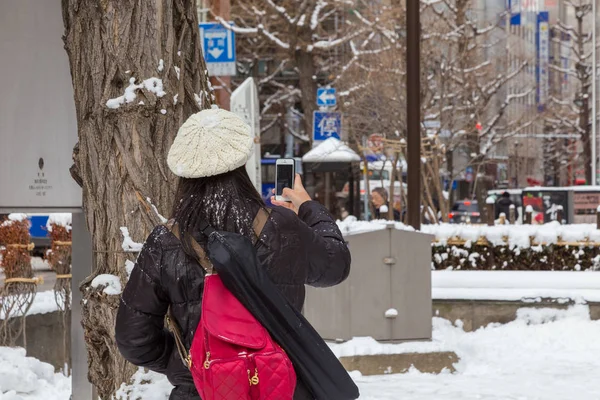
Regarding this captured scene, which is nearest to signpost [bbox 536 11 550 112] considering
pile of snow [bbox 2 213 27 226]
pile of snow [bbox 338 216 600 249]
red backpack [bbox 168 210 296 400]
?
pile of snow [bbox 338 216 600 249]

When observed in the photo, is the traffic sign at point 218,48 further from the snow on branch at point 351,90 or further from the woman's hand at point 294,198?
the snow on branch at point 351,90

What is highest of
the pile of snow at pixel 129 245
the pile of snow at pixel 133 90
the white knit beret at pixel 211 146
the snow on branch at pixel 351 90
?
the snow on branch at pixel 351 90

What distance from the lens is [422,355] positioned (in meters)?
8.58

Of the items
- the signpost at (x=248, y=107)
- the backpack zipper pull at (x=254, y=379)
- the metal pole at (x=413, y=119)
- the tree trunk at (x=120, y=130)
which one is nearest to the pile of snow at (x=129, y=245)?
the tree trunk at (x=120, y=130)

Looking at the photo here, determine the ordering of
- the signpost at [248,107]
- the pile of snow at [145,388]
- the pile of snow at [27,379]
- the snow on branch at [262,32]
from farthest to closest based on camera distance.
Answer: the snow on branch at [262,32] < the signpost at [248,107] < the pile of snow at [27,379] < the pile of snow at [145,388]

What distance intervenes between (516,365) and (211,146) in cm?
665

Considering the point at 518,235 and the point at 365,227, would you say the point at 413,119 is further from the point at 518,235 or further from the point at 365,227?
the point at 518,235

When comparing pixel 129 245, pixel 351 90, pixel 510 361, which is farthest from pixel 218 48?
pixel 351 90

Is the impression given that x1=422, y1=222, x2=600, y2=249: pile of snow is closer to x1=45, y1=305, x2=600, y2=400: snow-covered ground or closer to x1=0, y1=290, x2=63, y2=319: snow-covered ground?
x1=45, y1=305, x2=600, y2=400: snow-covered ground

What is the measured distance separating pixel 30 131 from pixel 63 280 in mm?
3570

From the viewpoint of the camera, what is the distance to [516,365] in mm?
8930

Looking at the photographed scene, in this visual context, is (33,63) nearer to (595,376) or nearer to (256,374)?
(256,374)

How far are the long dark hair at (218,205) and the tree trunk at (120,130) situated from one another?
125 cm

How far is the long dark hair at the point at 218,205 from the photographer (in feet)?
9.46
